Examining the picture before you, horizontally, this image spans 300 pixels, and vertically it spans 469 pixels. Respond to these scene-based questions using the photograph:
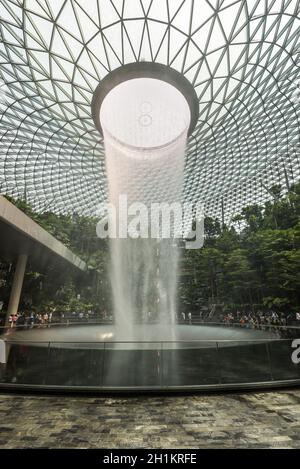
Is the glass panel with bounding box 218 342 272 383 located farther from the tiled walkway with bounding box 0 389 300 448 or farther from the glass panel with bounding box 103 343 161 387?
the glass panel with bounding box 103 343 161 387

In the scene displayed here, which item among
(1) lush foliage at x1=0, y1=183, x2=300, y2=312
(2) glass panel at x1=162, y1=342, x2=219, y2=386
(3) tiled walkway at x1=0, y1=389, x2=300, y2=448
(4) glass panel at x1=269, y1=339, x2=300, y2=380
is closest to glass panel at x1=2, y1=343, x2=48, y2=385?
(3) tiled walkway at x1=0, y1=389, x2=300, y2=448

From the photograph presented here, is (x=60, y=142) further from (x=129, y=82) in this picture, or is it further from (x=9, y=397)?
(x=9, y=397)

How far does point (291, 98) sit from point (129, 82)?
1977cm

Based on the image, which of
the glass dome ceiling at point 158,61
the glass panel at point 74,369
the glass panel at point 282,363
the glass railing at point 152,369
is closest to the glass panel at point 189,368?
the glass railing at point 152,369

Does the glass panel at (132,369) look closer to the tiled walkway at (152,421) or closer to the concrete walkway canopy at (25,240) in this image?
the tiled walkway at (152,421)

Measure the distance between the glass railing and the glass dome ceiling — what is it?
23.7m

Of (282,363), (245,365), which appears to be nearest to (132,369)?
(245,365)

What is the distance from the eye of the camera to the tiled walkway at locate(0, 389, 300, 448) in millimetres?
5641

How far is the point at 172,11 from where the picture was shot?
70.4 feet

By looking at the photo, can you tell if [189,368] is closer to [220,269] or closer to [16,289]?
[16,289]

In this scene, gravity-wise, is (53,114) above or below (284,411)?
above

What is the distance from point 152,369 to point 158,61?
82.2 ft

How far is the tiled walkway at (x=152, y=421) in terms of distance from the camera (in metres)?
5.64

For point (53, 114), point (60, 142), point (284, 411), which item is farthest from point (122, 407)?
point (60, 142)
